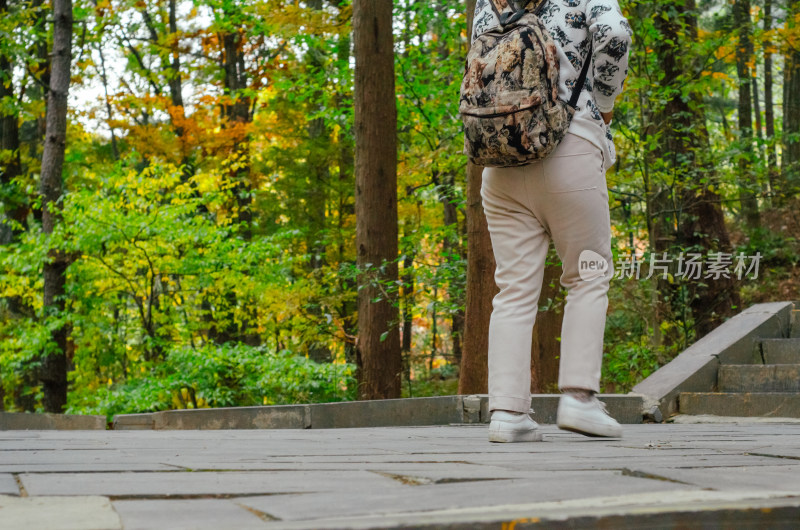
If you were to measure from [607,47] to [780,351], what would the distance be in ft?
17.7

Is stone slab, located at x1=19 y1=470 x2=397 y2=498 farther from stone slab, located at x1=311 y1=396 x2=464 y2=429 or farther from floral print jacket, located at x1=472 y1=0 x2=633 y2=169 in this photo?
stone slab, located at x1=311 y1=396 x2=464 y2=429

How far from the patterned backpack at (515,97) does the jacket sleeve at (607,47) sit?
83mm

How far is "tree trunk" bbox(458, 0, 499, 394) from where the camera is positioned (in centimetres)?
900

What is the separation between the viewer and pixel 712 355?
7668mm

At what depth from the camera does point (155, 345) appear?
13508 mm

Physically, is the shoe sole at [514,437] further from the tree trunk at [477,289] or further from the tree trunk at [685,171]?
the tree trunk at [685,171]

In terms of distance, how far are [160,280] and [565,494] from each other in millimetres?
12664

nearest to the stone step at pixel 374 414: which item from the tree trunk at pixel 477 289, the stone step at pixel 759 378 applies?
the stone step at pixel 759 378

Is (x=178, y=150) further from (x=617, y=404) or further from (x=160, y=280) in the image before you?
(x=617, y=404)

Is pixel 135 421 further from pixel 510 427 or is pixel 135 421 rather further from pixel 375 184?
pixel 510 427

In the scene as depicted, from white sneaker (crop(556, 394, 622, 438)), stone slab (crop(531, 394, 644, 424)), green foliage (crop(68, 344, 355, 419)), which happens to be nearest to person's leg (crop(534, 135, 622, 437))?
white sneaker (crop(556, 394, 622, 438))

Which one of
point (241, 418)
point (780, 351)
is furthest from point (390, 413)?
point (780, 351)

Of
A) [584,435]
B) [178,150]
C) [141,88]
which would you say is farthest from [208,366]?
→ [141,88]

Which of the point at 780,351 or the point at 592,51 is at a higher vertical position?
the point at 592,51
